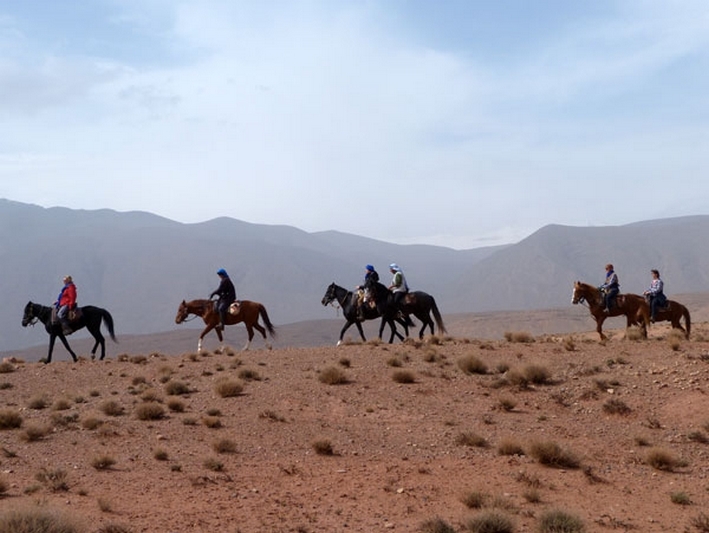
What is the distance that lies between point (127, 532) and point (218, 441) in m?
4.19

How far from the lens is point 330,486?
38.6 ft

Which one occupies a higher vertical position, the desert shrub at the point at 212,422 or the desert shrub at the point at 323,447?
the desert shrub at the point at 212,422

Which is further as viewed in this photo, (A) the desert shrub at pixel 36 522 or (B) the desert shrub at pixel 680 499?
(B) the desert shrub at pixel 680 499

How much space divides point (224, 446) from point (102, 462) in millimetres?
2082

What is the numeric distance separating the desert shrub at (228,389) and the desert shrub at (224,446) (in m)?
3.66

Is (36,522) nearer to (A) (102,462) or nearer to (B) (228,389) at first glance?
(A) (102,462)

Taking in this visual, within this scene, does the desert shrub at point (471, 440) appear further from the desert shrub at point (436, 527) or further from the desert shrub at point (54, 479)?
the desert shrub at point (54, 479)

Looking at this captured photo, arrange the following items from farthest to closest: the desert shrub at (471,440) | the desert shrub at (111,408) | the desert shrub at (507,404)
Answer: the desert shrub at (111,408)
the desert shrub at (507,404)
the desert shrub at (471,440)

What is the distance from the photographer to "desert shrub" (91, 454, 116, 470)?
1270 centimetres

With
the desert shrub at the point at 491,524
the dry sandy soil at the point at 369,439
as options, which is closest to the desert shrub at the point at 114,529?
the dry sandy soil at the point at 369,439

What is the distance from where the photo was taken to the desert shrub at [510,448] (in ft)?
43.6

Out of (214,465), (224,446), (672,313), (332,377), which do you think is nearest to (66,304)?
(332,377)

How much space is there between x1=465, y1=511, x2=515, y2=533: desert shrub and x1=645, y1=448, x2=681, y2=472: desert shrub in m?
4.33

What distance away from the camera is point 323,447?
13484 millimetres
